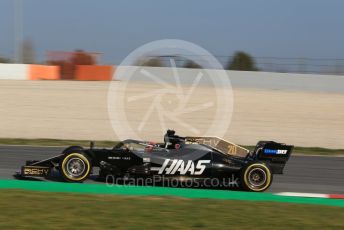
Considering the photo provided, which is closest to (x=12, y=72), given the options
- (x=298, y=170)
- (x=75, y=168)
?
(x=298, y=170)

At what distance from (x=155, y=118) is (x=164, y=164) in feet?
39.5

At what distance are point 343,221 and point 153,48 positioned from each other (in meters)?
4.50

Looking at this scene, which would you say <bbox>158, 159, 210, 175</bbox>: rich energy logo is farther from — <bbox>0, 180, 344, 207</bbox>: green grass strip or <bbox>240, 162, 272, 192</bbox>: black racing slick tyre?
<bbox>240, 162, 272, 192</bbox>: black racing slick tyre

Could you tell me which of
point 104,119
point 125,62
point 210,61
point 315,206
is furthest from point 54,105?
point 315,206

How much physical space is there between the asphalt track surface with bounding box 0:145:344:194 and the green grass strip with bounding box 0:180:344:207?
1.11 meters

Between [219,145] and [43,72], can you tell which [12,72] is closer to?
[43,72]

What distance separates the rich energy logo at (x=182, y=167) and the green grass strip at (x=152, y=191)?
0.44m

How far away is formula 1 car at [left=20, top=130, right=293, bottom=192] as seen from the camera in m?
8.94

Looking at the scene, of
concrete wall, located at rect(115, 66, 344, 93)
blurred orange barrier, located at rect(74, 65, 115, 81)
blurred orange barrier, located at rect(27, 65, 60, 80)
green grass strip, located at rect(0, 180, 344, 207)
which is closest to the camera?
green grass strip, located at rect(0, 180, 344, 207)

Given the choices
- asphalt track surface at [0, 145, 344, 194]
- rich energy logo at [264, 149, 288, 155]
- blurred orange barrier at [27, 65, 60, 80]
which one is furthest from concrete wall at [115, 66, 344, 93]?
rich energy logo at [264, 149, 288, 155]

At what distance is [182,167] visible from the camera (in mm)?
8906

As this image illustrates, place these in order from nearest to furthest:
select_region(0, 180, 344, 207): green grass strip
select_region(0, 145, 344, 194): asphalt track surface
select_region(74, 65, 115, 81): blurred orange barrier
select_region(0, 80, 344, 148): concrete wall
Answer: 1. select_region(0, 180, 344, 207): green grass strip
2. select_region(0, 145, 344, 194): asphalt track surface
3. select_region(0, 80, 344, 148): concrete wall
4. select_region(74, 65, 115, 81): blurred orange barrier

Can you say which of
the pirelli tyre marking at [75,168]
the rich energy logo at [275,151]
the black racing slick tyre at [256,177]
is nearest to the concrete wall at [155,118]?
the pirelli tyre marking at [75,168]

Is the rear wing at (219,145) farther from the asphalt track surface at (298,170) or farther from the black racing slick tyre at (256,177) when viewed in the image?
the asphalt track surface at (298,170)
